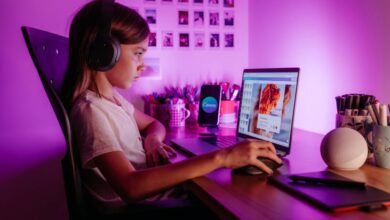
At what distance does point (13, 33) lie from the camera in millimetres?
1454

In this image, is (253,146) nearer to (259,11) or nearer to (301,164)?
(301,164)

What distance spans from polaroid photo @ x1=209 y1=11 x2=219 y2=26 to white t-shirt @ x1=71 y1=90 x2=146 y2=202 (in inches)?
28.4

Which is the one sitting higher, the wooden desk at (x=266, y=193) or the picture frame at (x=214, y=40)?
the picture frame at (x=214, y=40)

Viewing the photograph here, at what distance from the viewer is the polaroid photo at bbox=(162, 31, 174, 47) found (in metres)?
1.64

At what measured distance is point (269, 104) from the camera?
105 cm

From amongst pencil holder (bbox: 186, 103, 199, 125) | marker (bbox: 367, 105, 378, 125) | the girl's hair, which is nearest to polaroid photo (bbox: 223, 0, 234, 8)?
pencil holder (bbox: 186, 103, 199, 125)

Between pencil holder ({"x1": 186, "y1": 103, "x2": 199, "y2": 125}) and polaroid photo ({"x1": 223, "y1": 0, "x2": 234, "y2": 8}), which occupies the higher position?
polaroid photo ({"x1": 223, "y1": 0, "x2": 234, "y2": 8})

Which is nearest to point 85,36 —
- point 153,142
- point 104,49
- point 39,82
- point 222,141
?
point 104,49

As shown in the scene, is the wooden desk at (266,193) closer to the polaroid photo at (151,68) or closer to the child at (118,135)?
the child at (118,135)

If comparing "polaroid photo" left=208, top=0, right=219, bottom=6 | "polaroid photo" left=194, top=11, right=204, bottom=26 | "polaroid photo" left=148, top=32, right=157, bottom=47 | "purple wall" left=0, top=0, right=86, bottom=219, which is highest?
"polaroid photo" left=208, top=0, right=219, bottom=6

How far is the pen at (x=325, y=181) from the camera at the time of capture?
71cm

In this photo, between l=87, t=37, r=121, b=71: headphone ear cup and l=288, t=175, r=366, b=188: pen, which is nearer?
l=288, t=175, r=366, b=188: pen

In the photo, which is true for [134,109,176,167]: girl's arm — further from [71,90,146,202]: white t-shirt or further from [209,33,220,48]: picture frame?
[209,33,220,48]: picture frame

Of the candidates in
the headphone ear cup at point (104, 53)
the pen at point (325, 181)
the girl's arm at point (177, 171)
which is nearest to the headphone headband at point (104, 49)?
the headphone ear cup at point (104, 53)
